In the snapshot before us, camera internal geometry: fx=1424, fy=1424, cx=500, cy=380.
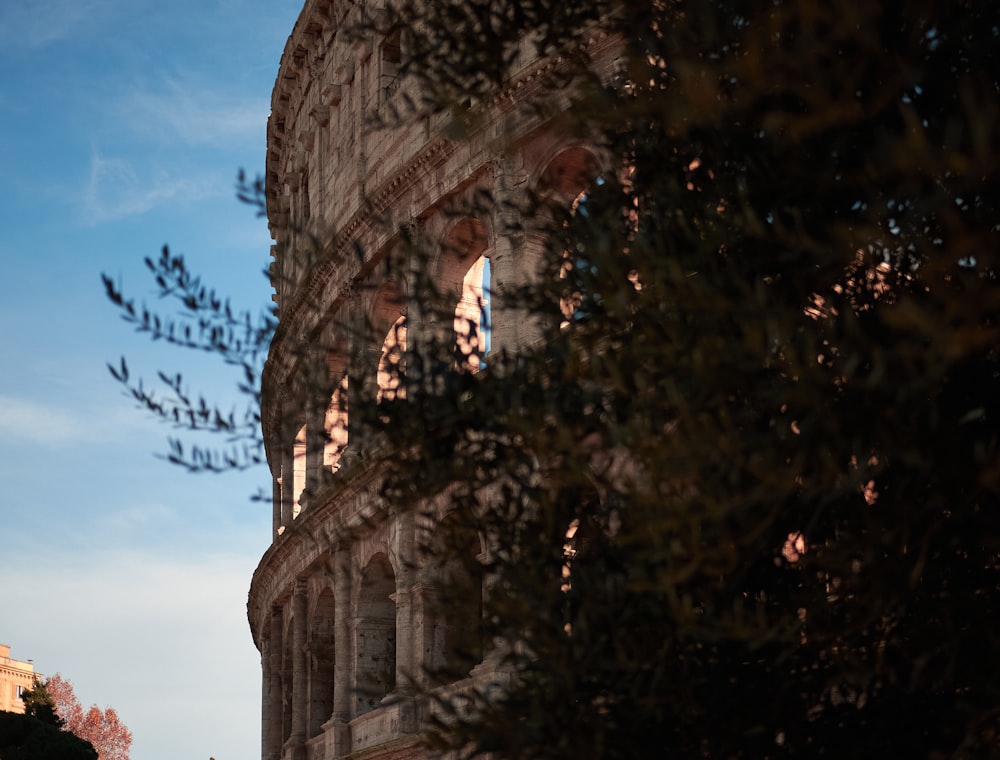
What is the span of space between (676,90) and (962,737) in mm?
3380

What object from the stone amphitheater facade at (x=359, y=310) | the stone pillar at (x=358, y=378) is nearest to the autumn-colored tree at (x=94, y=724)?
the stone amphitheater facade at (x=359, y=310)

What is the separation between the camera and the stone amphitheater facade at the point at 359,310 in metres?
17.0

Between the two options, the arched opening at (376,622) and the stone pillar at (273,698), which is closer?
the arched opening at (376,622)

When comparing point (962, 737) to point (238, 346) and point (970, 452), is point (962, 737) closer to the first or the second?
point (970, 452)

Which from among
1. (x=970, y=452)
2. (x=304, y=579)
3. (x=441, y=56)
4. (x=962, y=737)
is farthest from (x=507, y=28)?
(x=304, y=579)

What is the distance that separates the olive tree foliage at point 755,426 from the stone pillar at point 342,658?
1260 cm

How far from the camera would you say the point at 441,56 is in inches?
307

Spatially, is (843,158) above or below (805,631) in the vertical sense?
above

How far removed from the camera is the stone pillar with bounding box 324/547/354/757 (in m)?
19.3

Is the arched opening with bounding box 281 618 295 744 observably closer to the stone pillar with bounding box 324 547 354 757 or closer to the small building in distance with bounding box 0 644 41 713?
the stone pillar with bounding box 324 547 354 757

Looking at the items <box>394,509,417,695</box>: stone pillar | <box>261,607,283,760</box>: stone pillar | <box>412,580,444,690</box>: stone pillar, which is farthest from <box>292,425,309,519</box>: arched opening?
Answer: <box>412,580,444,690</box>: stone pillar

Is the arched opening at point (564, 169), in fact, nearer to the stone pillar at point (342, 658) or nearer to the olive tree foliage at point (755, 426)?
the stone pillar at point (342, 658)

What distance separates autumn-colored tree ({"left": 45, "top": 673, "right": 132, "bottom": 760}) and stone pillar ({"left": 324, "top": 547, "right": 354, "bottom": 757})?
43.4 metres

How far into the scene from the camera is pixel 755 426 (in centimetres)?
625
